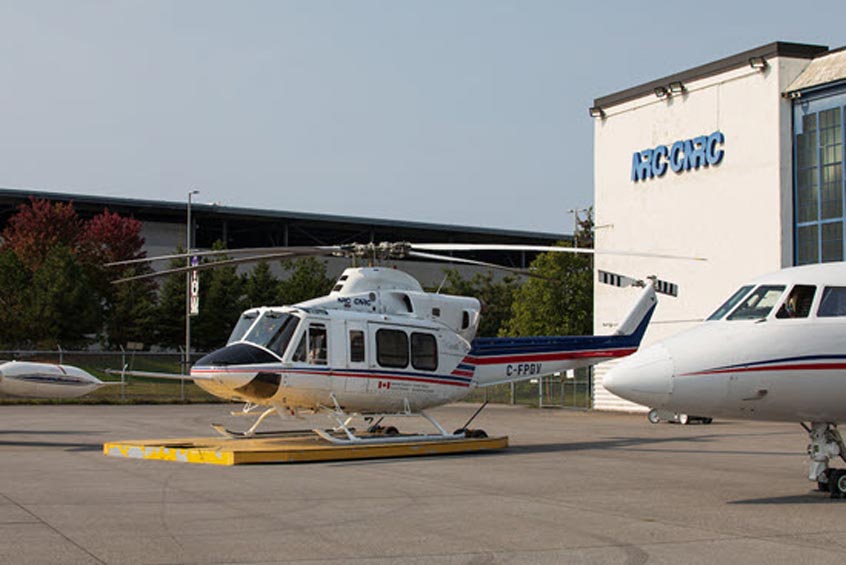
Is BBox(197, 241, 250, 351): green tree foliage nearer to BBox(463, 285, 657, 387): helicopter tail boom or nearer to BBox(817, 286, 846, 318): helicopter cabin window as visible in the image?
BBox(463, 285, 657, 387): helicopter tail boom

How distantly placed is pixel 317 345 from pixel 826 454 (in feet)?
31.8

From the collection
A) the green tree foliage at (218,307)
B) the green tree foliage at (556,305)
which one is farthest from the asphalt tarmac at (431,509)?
the green tree foliage at (218,307)

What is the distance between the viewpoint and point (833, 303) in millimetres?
12812

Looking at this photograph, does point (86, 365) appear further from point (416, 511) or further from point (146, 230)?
point (416, 511)

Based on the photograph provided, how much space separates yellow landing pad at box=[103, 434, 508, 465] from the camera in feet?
57.1

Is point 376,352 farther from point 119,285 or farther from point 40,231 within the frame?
point 40,231

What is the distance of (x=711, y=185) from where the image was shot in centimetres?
3581

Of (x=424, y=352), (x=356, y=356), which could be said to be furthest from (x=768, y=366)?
(x=424, y=352)

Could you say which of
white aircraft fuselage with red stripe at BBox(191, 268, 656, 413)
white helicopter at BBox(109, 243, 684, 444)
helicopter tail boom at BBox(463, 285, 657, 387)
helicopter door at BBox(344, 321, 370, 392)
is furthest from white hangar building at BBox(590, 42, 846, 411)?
helicopter door at BBox(344, 321, 370, 392)

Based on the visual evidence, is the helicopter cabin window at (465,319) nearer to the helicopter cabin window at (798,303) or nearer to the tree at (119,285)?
the helicopter cabin window at (798,303)

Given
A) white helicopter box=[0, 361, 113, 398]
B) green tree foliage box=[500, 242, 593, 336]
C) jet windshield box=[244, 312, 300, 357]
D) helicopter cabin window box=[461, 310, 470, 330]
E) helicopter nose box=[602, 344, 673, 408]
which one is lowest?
white helicopter box=[0, 361, 113, 398]

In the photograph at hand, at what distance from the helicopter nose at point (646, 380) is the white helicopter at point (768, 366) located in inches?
0.5

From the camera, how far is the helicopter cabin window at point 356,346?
1992 cm

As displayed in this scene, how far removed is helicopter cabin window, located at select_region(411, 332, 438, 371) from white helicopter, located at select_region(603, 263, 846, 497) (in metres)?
8.37
